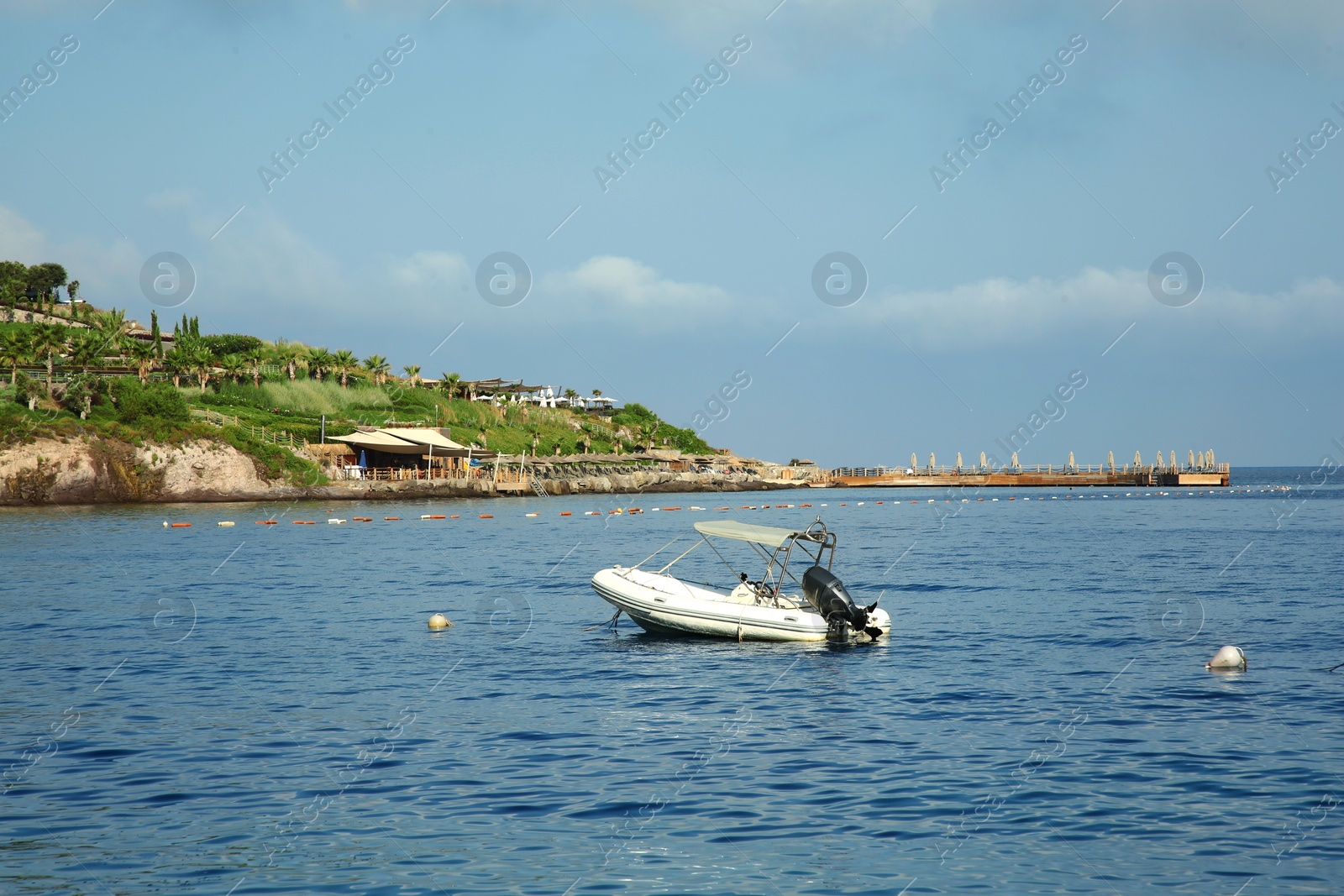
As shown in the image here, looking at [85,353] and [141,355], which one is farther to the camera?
[141,355]

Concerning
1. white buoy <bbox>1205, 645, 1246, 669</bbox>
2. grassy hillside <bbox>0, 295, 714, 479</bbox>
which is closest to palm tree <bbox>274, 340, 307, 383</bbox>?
grassy hillside <bbox>0, 295, 714, 479</bbox>

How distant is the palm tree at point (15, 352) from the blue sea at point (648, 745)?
62.5 meters

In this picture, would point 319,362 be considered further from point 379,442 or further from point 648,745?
point 648,745

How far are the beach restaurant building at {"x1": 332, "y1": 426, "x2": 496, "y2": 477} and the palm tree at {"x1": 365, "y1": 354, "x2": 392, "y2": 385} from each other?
28.1 m

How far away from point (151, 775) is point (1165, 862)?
1356cm

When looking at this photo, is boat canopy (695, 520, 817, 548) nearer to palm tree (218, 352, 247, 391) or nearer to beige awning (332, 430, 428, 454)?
beige awning (332, 430, 428, 454)

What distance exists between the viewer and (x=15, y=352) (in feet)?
302

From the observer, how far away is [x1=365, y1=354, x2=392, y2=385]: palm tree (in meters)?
140

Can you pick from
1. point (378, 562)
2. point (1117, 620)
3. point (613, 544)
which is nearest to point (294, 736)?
point (1117, 620)

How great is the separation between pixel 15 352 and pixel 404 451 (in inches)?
1342

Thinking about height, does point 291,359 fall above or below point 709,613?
above

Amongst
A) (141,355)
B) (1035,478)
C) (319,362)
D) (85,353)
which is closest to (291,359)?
(319,362)

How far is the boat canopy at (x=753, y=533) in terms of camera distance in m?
26.9

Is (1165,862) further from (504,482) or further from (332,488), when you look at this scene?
(504,482)
